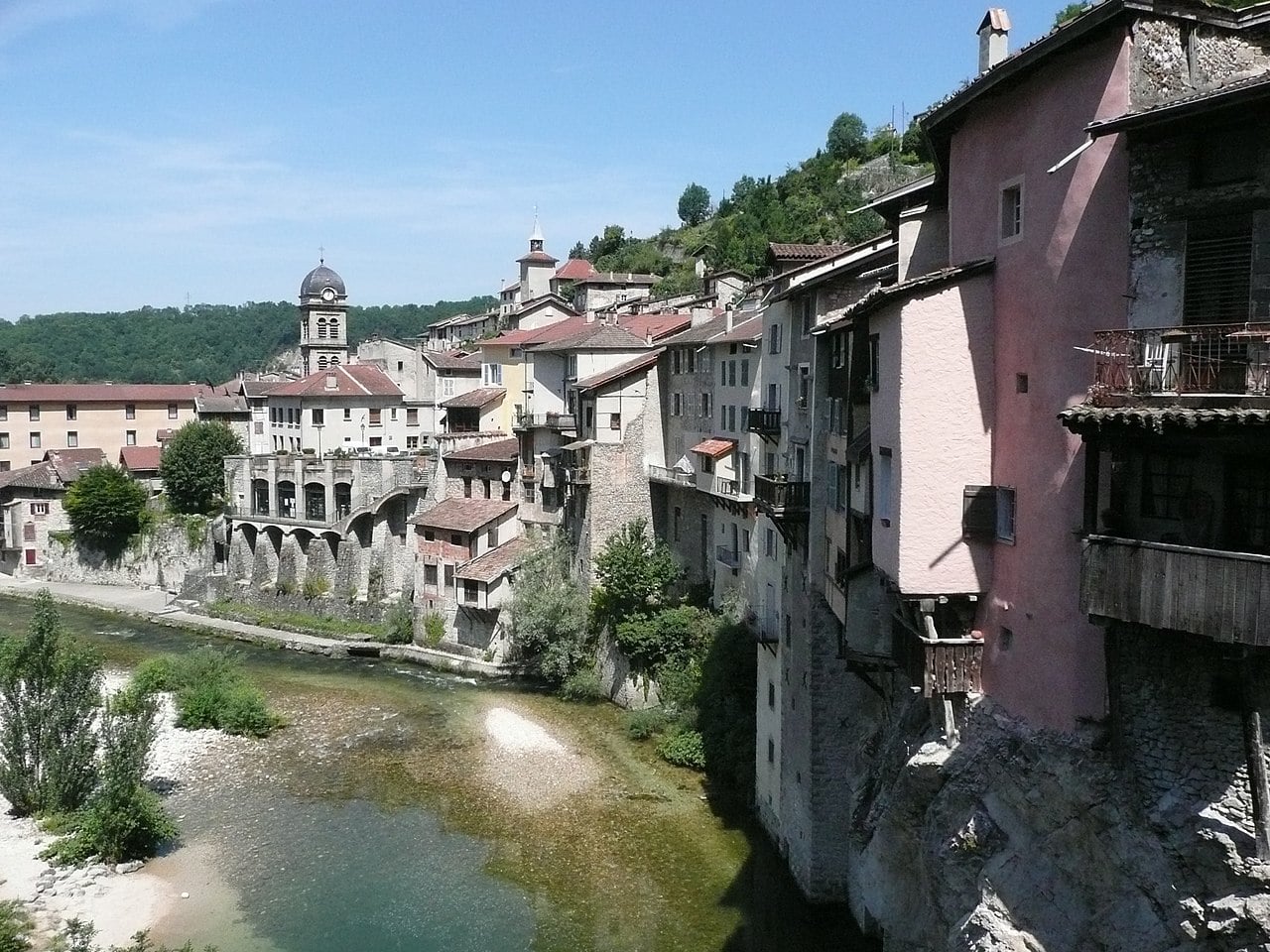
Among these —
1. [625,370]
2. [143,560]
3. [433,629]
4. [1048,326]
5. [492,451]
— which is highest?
[625,370]

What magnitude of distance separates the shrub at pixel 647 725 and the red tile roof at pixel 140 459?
5127cm

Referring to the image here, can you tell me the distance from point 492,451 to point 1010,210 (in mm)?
38932

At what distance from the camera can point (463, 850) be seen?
2916 centimetres

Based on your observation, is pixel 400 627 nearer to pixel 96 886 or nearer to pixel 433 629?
pixel 433 629

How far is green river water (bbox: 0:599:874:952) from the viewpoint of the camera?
81.5 feet

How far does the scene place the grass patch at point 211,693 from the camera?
1565 inches

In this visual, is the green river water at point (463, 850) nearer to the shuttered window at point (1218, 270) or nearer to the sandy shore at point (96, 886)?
the sandy shore at point (96, 886)

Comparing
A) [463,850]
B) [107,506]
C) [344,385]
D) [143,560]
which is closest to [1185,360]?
[463,850]

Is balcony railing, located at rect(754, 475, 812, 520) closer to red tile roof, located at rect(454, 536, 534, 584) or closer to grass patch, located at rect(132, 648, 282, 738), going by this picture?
red tile roof, located at rect(454, 536, 534, 584)

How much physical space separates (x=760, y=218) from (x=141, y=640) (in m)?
74.6

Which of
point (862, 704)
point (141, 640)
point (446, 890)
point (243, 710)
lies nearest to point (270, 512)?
point (141, 640)

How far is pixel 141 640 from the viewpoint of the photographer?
54.9 m

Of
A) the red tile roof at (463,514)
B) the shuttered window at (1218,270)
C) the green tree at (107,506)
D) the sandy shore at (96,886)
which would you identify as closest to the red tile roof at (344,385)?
the green tree at (107,506)

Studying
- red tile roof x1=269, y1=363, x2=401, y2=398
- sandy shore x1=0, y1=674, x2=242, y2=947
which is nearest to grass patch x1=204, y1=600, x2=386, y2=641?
red tile roof x1=269, y1=363, x2=401, y2=398
